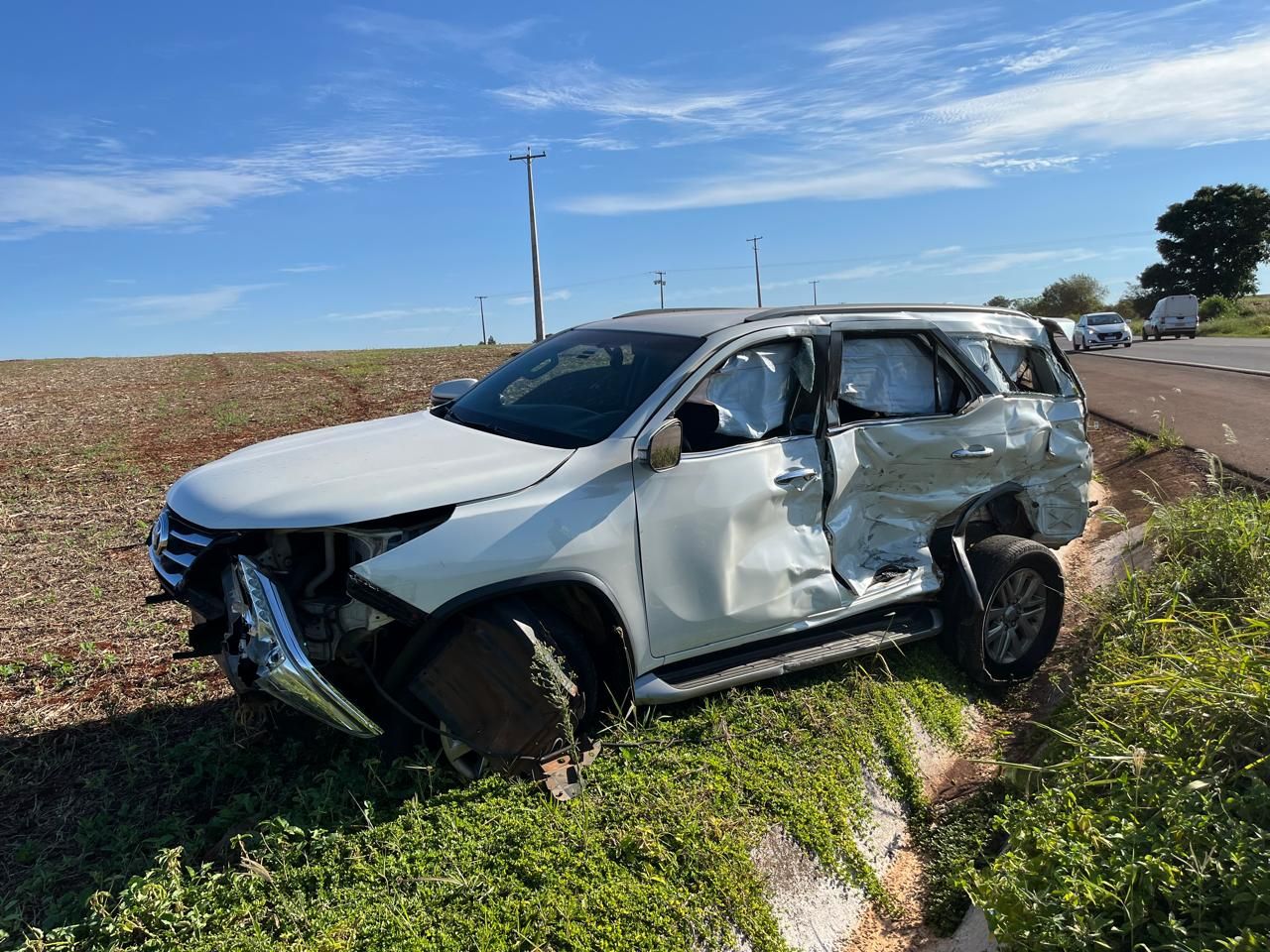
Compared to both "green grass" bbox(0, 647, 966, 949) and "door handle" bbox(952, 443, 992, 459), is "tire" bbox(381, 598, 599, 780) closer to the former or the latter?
"green grass" bbox(0, 647, 966, 949)

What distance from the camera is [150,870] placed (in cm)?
315

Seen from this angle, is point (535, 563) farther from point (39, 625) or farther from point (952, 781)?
point (39, 625)

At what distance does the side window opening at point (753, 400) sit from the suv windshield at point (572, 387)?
22 cm

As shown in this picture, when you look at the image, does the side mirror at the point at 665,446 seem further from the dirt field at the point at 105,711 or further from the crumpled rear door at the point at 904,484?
the dirt field at the point at 105,711

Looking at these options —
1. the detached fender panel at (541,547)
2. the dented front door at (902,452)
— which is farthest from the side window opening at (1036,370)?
the detached fender panel at (541,547)

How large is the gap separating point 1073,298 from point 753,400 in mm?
76599

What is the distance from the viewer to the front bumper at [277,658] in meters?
3.12

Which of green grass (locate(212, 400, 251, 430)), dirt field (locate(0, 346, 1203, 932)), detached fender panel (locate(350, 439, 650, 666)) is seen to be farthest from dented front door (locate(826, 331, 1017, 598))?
green grass (locate(212, 400, 251, 430))

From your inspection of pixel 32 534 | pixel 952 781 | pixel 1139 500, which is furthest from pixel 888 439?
pixel 32 534

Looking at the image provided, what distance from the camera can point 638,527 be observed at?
3830 mm

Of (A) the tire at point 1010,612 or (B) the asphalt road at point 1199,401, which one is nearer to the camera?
(A) the tire at point 1010,612

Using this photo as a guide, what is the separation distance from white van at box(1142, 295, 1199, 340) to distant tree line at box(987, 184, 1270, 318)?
67.3 feet

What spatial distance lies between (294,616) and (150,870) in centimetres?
98

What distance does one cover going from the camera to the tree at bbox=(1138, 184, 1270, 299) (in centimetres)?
6081
